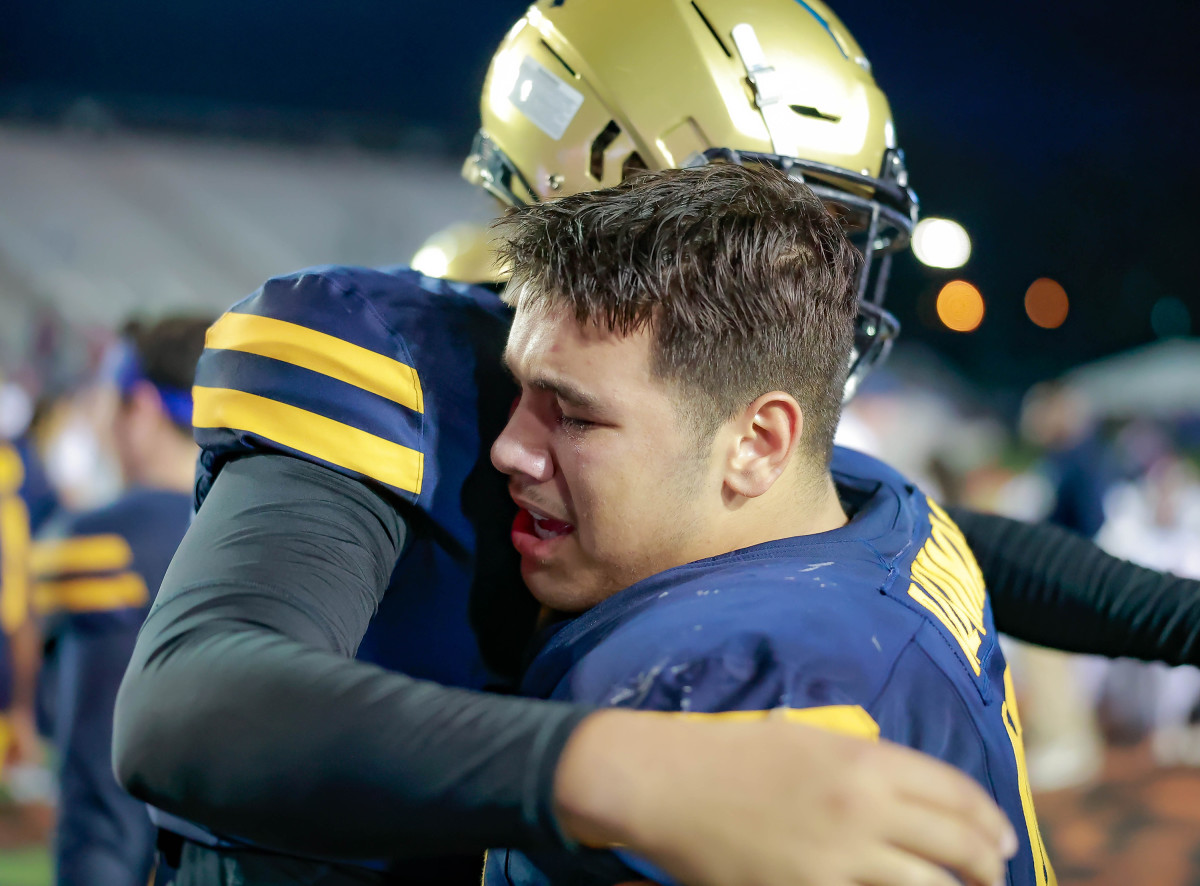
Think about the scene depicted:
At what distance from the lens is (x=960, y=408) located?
10391 mm

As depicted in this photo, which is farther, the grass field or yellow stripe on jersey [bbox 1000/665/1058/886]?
the grass field

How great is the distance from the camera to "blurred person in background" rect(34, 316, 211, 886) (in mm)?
2395

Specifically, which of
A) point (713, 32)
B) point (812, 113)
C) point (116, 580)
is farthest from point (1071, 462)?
point (116, 580)

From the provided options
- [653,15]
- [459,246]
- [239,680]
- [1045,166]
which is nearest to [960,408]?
[1045,166]

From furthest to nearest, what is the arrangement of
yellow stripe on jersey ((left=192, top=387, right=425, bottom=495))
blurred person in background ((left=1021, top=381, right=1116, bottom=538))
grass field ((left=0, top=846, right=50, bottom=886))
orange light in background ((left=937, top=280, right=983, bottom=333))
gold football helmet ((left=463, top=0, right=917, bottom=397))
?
orange light in background ((left=937, top=280, right=983, bottom=333))
blurred person in background ((left=1021, top=381, right=1116, bottom=538))
grass field ((left=0, top=846, right=50, bottom=886))
gold football helmet ((left=463, top=0, right=917, bottom=397))
yellow stripe on jersey ((left=192, top=387, right=425, bottom=495))

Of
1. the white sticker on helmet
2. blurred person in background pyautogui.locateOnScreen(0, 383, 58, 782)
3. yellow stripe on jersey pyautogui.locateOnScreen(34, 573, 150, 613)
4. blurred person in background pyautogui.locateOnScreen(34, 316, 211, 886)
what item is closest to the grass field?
blurred person in background pyautogui.locateOnScreen(0, 383, 58, 782)

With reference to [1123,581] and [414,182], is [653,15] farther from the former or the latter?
[414,182]

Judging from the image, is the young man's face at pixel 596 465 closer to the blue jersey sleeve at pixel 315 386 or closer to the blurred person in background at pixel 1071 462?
the blue jersey sleeve at pixel 315 386

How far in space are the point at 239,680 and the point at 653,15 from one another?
1.16 meters

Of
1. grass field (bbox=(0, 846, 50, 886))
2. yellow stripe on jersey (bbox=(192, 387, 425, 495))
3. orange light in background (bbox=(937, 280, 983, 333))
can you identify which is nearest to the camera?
yellow stripe on jersey (bbox=(192, 387, 425, 495))

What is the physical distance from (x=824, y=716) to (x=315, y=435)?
0.60m

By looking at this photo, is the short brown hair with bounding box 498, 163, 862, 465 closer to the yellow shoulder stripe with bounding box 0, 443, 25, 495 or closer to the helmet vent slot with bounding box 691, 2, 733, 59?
the helmet vent slot with bounding box 691, 2, 733, 59

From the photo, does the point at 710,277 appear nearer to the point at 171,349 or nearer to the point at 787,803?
the point at 787,803

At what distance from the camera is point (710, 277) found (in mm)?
1080
